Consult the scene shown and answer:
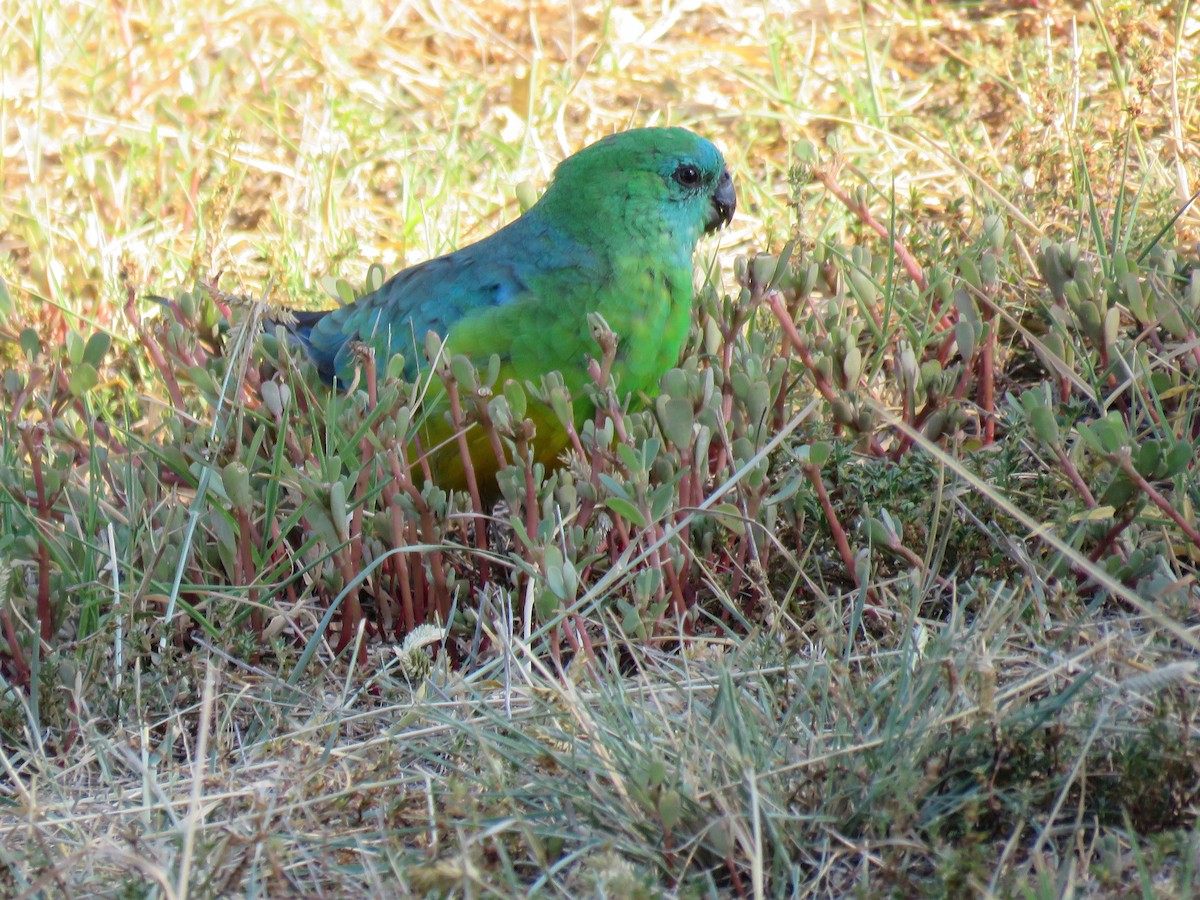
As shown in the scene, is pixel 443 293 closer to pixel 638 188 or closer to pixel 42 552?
pixel 638 188

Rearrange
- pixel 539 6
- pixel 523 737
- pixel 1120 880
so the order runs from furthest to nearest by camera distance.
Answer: pixel 539 6 → pixel 523 737 → pixel 1120 880

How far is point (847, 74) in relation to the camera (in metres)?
4.56

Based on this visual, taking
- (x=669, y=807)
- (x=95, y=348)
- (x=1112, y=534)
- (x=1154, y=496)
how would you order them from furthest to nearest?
(x=95, y=348) < (x=1112, y=534) < (x=1154, y=496) < (x=669, y=807)

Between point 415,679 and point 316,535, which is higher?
point 316,535

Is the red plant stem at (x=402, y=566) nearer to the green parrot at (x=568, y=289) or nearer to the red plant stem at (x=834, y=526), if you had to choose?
the green parrot at (x=568, y=289)

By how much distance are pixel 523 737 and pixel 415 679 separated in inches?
18.3

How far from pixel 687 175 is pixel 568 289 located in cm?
43

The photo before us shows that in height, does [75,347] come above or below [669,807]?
above

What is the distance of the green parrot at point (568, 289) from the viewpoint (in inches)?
113

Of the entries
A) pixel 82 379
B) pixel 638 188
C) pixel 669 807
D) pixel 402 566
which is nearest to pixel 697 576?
pixel 402 566

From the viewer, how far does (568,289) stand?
2.96 m

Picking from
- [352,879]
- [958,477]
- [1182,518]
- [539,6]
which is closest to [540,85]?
[539,6]

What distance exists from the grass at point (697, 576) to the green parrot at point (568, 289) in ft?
0.45

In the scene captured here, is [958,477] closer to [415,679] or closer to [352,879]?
[415,679]
